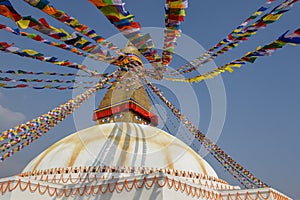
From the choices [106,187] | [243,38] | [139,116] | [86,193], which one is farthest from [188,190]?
[139,116]

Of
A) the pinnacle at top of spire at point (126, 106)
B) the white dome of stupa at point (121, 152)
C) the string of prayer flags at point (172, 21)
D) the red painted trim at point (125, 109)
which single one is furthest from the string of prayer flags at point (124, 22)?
the red painted trim at point (125, 109)

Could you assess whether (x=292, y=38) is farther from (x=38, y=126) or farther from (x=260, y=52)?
(x=38, y=126)

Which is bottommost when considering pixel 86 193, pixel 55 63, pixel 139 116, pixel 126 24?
pixel 86 193

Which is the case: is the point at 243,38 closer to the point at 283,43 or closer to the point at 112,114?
the point at 283,43

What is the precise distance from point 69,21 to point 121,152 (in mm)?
5017

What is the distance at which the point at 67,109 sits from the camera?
407 inches

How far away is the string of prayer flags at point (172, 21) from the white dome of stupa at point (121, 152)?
398 centimetres

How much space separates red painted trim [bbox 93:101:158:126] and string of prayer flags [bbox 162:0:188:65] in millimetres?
7412

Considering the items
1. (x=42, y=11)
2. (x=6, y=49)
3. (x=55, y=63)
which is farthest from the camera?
(x=55, y=63)

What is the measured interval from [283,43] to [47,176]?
743 cm

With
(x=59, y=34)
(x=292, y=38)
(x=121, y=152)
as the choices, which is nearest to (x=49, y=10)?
(x=59, y=34)

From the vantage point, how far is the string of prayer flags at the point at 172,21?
13.5 feet

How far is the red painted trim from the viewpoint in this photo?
43.8 feet

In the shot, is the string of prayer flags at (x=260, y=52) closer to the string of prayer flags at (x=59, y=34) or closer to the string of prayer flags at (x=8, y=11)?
the string of prayer flags at (x=59, y=34)
